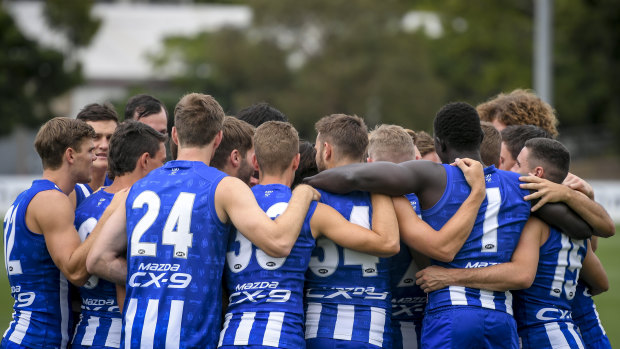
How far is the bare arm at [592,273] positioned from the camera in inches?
213

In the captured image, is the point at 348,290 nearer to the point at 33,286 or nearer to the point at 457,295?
the point at 457,295

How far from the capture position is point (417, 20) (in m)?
51.8

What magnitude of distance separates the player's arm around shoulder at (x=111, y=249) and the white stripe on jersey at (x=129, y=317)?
203 millimetres

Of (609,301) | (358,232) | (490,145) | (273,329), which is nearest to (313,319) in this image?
(273,329)

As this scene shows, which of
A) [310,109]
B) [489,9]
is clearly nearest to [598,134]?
[489,9]

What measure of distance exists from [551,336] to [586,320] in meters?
0.59

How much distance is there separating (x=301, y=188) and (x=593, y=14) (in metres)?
32.9

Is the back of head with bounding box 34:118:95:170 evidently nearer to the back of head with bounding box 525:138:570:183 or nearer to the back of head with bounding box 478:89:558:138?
the back of head with bounding box 525:138:570:183

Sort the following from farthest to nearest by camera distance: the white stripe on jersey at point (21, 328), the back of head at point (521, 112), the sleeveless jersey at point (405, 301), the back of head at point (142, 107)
Result: the back of head at point (521, 112), the back of head at point (142, 107), the sleeveless jersey at point (405, 301), the white stripe on jersey at point (21, 328)

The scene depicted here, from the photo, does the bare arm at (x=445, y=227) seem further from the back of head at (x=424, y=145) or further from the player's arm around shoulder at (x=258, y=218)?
the back of head at (x=424, y=145)

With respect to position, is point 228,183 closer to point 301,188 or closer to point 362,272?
point 301,188

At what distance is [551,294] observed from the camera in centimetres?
515

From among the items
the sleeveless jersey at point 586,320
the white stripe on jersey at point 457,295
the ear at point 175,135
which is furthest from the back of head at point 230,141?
the sleeveless jersey at point 586,320

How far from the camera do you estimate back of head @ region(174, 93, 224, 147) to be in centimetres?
482
